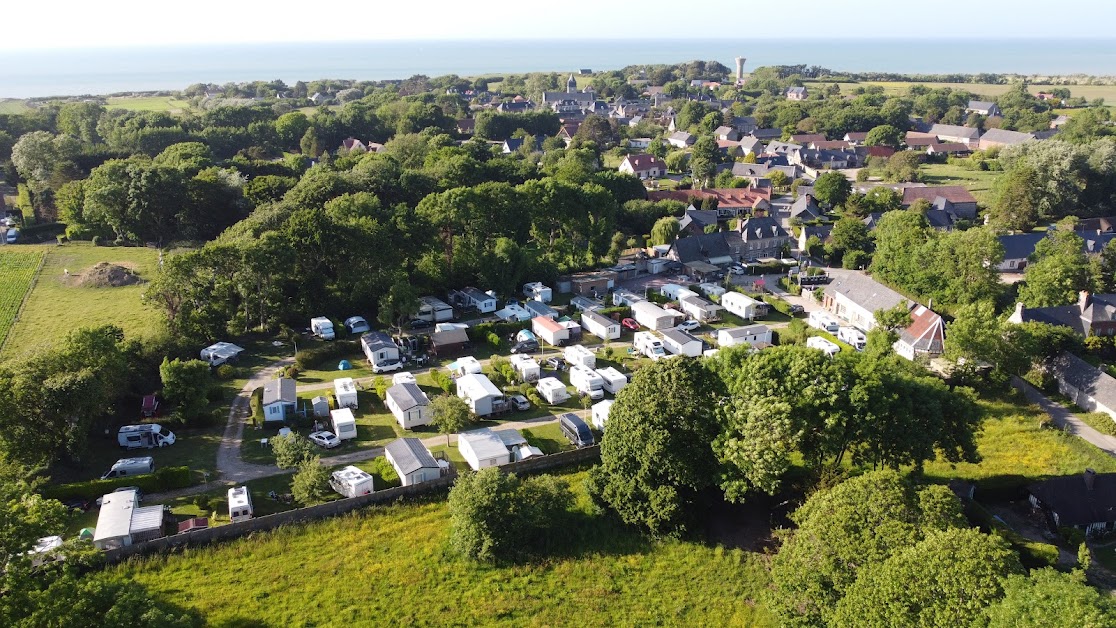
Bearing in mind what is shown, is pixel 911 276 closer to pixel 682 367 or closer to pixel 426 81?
pixel 682 367

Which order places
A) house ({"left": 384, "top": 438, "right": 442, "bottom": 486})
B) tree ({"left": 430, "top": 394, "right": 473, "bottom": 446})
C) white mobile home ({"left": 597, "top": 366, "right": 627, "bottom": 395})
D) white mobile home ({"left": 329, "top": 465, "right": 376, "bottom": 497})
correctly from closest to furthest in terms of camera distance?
white mobile home ({"left": 329, "top": 465, "right": 376, "bottom": 497})
house ({"left": 384, "top": 438, "right": 442, "bottom": 486})
tree ({"left": 430, "top": 394, "right": 473, "bottom": 446})
white mobile home ({"left": 597, "top": 366, "right": 627, "bottom": 395})

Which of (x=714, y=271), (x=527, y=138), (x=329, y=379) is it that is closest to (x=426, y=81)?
(x=527, y=138)

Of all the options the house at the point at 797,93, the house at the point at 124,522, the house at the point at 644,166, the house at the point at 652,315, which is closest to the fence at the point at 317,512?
the house at the point at 124,522

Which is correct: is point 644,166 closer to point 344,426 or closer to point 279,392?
point 279,392

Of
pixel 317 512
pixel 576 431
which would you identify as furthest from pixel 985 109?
pixel 317 512

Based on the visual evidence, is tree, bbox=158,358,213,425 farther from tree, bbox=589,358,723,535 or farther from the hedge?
tree, bbox=589,358,723,535

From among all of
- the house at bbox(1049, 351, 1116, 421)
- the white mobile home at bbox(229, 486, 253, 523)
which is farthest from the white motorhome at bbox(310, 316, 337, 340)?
the house at bbox(1049, 351, 1116, 421)

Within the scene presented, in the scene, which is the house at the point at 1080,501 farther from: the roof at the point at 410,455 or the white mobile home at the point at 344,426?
the white mobile home at the point at 344,426
